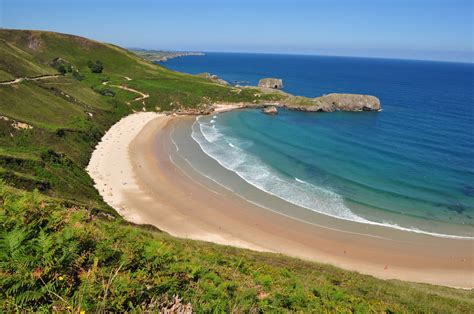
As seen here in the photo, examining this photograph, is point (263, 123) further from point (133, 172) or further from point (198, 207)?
point (198, 207)

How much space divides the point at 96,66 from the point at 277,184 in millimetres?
91733

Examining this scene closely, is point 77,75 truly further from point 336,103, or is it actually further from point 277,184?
point 277,184

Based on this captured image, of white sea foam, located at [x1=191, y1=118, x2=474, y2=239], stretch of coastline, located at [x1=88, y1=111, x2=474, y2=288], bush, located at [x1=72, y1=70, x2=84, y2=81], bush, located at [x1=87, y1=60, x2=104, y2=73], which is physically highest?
bush, located at [x1=87, y1=60, x2=104, y2=73]

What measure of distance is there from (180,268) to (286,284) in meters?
5.81

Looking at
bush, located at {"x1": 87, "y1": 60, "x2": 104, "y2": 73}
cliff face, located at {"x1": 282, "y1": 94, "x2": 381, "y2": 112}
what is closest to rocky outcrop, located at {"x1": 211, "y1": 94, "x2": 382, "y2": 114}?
cliff face, located at {"x1": 282, "y1": 94, "x2": 381, "y2": 112}

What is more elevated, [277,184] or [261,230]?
[277,184]

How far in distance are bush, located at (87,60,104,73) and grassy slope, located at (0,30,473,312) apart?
2336 inches

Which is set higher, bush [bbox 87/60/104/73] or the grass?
bush [bbox 87/60/104/73]

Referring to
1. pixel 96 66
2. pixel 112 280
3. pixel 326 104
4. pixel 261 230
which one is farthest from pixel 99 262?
pixel 96 66

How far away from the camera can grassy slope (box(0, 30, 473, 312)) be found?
6.63 meters

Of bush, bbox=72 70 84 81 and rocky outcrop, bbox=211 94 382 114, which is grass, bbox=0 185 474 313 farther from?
bush, bbox=72 70 84 81

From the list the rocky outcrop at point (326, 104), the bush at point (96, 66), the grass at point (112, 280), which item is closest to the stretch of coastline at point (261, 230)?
the grass at point (112, 280)

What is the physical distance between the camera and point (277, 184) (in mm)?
45938

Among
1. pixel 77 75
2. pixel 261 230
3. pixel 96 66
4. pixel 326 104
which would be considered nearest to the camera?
pixel 261 230
